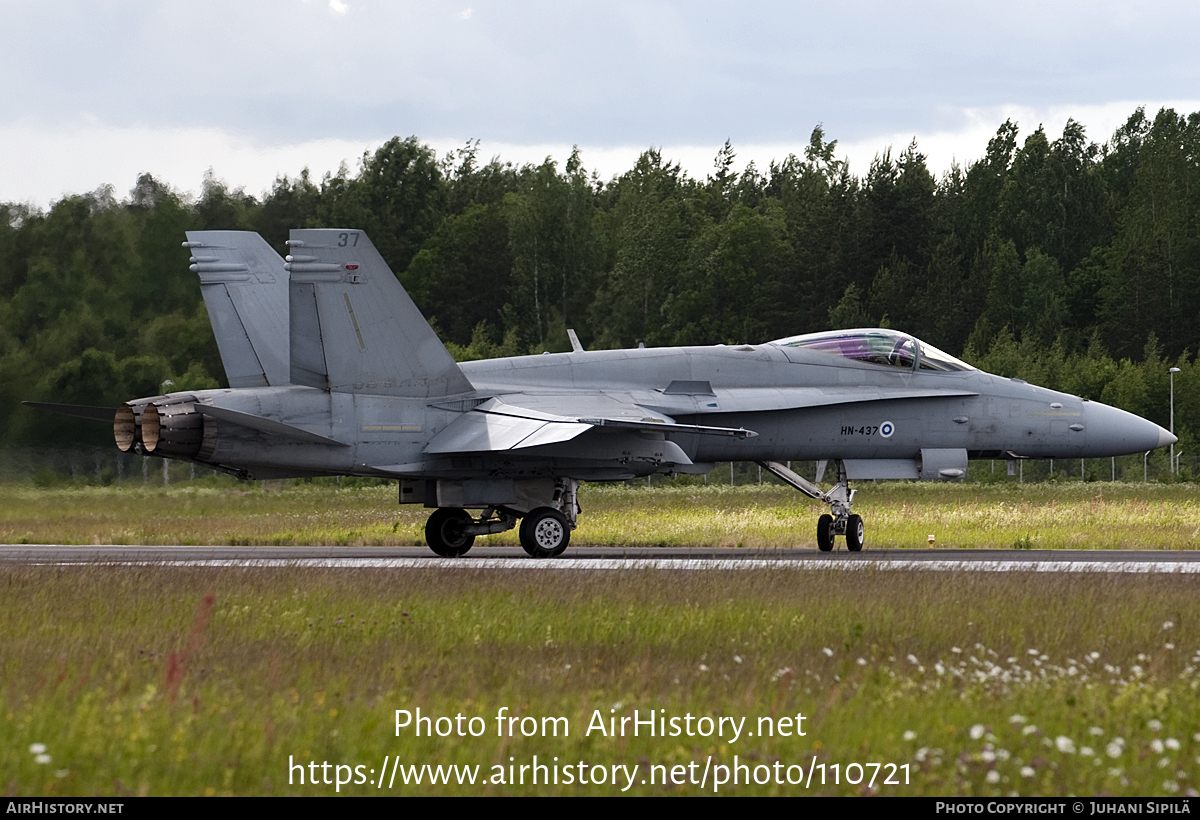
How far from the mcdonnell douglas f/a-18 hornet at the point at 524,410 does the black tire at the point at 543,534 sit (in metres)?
0.02

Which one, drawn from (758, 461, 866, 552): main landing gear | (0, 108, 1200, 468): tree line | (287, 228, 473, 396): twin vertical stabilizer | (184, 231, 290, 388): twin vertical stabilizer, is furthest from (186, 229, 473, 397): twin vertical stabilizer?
(0, 108, 1200, 468): tree line

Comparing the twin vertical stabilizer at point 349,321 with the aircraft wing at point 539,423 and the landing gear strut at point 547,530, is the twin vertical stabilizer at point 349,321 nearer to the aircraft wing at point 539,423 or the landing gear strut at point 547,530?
the aircraft wing at point 539,423

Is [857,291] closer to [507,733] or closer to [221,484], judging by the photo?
[221,484]

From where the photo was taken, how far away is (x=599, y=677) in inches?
336

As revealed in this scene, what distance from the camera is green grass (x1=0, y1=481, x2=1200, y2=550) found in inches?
904

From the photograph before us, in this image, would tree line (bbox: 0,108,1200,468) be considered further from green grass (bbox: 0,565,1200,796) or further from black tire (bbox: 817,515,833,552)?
green grass (bbox: 0,565,1200,796)

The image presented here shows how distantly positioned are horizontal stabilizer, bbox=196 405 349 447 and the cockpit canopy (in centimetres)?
736

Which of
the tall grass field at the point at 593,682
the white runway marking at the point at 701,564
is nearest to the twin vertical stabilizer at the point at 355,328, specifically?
the white runway marking at the point at 701,564

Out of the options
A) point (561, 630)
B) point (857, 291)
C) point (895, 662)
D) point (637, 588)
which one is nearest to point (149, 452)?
point (637, 588)

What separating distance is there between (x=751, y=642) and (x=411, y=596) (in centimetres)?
408

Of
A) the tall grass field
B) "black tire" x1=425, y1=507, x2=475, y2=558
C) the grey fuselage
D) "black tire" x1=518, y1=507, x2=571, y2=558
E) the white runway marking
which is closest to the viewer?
the tall grass field

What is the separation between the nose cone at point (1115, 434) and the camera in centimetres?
2130

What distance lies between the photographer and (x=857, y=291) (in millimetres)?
71125

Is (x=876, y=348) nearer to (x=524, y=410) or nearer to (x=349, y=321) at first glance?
(x=524, y=410)
